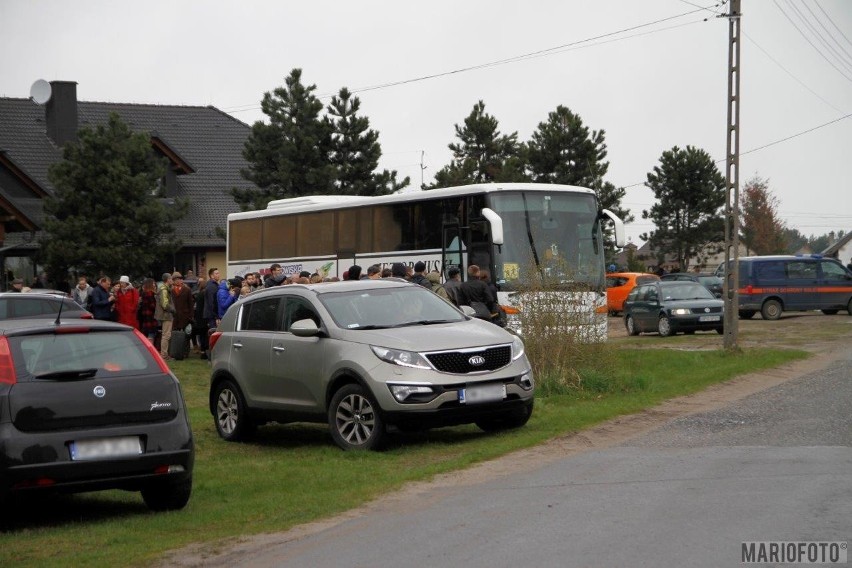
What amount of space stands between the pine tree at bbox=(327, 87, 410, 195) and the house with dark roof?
5.57 metres

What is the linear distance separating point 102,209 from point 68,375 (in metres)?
30.7

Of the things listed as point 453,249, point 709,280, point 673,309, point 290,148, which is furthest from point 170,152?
point 453,249

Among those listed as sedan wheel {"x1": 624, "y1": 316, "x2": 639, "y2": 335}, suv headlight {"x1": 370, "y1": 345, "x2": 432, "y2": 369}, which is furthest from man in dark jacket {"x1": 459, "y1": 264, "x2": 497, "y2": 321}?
sedan wheel {"x1": 624, "y1": 316, "x2": 639, "y2": 335}

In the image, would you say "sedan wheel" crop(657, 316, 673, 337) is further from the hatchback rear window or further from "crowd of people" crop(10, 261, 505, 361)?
the hatchback rear window

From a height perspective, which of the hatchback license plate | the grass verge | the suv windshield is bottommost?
the grass verge

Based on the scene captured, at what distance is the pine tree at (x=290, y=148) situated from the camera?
4688 centimetres

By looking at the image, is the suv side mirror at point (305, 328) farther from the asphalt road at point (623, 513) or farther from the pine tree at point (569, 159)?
the pine tree at point (569, 159)

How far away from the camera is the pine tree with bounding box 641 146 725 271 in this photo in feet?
246

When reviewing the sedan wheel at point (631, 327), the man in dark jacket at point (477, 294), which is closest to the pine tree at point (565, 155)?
the sedan wheel at point (631, 327)

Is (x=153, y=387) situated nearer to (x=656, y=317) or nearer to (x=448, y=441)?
(x=448, y=441)

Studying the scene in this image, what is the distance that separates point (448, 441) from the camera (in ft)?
43.4

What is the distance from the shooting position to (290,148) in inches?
1831

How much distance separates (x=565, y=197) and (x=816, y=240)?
181m

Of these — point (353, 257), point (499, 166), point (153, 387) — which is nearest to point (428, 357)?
point (153, 387)
